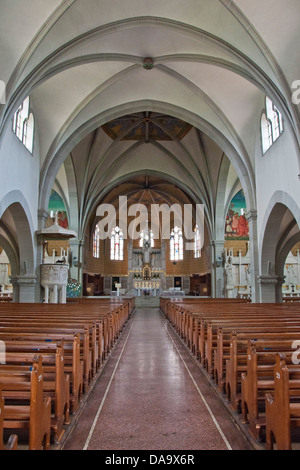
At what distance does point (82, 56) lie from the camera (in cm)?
1241

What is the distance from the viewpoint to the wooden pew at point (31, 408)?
273cm

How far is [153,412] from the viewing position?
4.29 metres

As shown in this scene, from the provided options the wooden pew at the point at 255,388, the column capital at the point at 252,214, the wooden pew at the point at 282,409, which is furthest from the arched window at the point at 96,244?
the wooden pew at the point at 282,409

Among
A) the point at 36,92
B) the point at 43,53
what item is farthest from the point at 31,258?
the point at 43,53

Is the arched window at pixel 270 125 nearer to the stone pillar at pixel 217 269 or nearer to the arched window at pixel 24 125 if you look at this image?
the arched window at pixel 24 125

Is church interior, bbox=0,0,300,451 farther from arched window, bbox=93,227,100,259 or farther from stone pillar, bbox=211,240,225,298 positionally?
arched window, bbox=93,227,100,259

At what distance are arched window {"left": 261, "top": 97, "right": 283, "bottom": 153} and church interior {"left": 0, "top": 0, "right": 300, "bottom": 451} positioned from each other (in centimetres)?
10

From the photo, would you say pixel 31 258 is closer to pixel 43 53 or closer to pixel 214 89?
pixel 43 53

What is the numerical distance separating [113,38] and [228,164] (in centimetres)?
1117

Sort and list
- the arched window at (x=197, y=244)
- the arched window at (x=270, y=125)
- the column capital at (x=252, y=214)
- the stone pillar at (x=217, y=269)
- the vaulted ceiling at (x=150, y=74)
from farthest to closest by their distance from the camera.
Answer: the arched window at (x=197, y=244) → the stone pillar at (x=217, y=269) → the column capital at (x=252, y=214) → the arched window at (x=270, y=125) → the vaulted ceiling at (x=150, y=74)

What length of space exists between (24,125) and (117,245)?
23.9 m

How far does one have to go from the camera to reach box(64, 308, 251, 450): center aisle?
3484 mm
